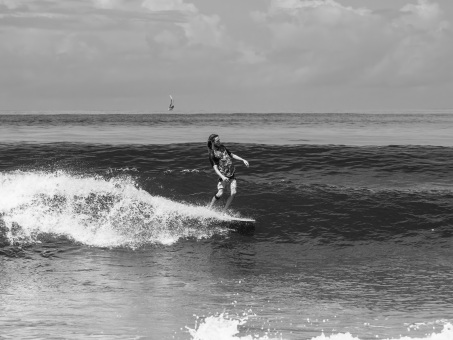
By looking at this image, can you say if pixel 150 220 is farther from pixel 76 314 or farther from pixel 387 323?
pixel 387 323

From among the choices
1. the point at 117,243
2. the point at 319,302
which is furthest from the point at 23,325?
the point at 117,243

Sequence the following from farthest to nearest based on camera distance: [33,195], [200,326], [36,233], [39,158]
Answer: [39,158] < [33,195] < [36,233] < [200,326]

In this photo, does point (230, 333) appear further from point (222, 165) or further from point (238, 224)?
point (222, 165)

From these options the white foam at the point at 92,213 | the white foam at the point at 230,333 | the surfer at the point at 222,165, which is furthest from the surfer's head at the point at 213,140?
the white foam at the point at 230,333

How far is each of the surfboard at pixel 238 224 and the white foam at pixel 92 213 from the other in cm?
39

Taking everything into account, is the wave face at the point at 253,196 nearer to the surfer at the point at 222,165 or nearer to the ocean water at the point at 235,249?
the ocean water at the point at 235,249

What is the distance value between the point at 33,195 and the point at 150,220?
12.5 ft

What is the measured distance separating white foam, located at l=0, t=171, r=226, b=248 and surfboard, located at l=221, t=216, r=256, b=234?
15.5 inches

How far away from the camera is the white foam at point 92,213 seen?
48.9 feet

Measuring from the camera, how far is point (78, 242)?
46.9 ft

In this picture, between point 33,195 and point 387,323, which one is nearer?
point 387,323

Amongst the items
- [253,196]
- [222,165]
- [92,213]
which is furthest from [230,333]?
[253,196]

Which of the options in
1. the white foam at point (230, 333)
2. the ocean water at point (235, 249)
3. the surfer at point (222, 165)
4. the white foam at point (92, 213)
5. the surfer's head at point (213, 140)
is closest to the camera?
the white foam at point (230, 333)

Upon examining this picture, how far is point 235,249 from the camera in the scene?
45.5 ft
